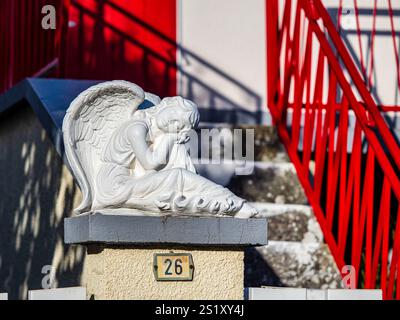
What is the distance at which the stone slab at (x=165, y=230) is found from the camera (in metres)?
7.14

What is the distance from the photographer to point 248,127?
37.4ft

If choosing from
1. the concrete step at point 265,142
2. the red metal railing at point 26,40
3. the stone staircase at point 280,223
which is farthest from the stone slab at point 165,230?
the red metal railing at point 26,40

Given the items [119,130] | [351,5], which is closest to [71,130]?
[119,130]

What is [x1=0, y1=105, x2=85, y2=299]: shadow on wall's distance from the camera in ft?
31.1

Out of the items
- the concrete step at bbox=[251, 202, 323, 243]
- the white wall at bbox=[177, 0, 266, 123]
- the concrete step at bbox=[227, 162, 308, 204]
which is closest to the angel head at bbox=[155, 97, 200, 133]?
the concrete step at bbox=[251, 202, 323, 243]

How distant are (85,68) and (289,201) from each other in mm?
2432

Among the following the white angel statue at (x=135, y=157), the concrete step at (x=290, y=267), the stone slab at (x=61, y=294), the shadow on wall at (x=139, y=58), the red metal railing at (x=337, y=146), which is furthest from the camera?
the shadow on wall at (x=139, y=58)

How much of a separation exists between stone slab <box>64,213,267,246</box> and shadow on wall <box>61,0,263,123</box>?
4.62 meters

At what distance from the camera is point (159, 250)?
7.27m

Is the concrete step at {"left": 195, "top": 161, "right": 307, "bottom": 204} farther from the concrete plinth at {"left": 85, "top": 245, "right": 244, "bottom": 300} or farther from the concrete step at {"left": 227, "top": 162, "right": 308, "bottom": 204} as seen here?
the concrete plinth at {"left": 85, "top": 245, "right": 244, "bottom": 300}

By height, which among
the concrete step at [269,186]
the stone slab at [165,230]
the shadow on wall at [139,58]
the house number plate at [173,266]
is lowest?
the house number plate at [173,266]

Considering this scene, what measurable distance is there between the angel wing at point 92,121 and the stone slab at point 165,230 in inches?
12.2

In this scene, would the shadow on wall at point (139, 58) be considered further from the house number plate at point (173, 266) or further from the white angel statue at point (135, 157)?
the house number plate at point (173, 266)

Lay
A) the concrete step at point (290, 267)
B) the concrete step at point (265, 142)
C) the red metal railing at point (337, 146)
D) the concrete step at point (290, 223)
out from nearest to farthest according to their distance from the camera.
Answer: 1. the red metal railing at point (337, 146)
2. the concrete step at point (290, 267)
3. the concrete step at point (290, 223)
4. the concrete step at point (265, 142)
